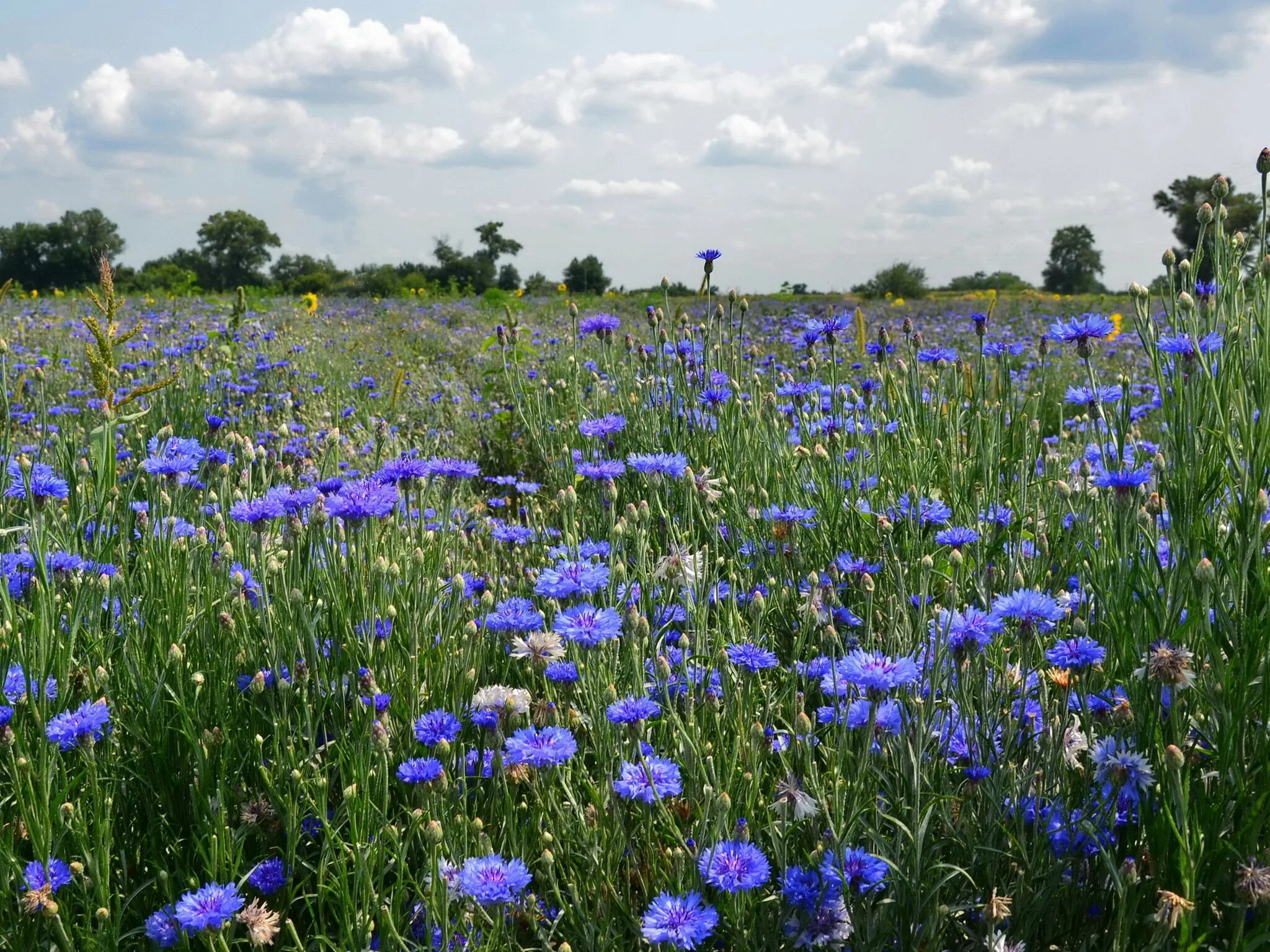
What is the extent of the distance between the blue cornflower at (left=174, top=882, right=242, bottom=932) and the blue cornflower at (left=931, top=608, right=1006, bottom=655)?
3.92ft

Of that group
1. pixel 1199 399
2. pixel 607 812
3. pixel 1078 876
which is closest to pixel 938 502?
pixel 1199 399

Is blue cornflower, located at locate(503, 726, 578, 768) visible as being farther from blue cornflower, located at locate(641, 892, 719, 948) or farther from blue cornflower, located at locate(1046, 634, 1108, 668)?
blue cornflower, located at locate(1046, 634, 1108, 668)

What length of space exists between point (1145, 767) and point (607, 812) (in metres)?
0.86

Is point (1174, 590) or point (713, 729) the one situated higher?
point (1174, 590)

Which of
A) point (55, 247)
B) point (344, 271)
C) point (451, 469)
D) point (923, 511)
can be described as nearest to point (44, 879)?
point (451, 469)

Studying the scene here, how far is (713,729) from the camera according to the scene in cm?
209

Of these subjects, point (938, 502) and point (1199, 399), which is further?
point (938, 502)

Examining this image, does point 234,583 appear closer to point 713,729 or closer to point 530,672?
point 530,672

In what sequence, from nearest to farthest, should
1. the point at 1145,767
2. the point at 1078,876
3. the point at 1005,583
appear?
the point at 1145,767, the point at 1078,876, the point at 1005,583

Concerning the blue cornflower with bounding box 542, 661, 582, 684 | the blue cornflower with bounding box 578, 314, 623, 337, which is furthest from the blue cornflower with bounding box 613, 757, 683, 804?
the blue cornflower with bounding box 578, 314, 623, 337

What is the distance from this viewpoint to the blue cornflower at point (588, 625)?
68.9 inches

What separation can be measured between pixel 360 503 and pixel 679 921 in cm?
109

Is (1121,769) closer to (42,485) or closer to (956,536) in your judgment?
(956,536)

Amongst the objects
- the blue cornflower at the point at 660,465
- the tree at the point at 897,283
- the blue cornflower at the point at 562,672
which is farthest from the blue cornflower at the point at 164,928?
the tree at the point at 897,283
